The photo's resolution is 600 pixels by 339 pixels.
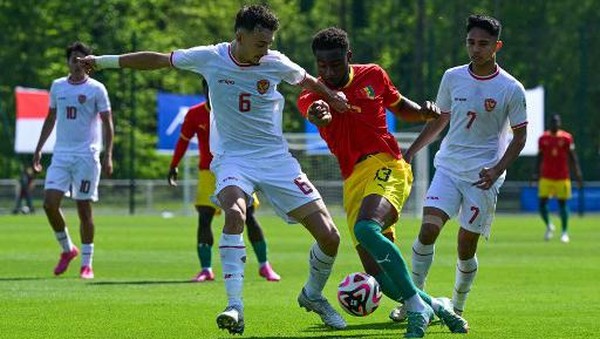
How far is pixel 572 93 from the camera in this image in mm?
40938

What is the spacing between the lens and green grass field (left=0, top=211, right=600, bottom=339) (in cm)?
1054

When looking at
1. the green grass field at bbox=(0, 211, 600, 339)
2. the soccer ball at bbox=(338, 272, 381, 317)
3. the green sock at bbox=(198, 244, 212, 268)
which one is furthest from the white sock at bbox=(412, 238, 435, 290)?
the green sock at bbox=(198, 244, 212, 268)

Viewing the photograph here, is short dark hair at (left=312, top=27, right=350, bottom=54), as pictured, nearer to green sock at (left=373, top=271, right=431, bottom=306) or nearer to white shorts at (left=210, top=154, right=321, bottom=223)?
white shorts at (left=210, top=154, right=321, bottom=223)

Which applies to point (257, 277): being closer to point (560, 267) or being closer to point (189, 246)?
point (560, 267)

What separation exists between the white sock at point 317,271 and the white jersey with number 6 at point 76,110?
240 inches

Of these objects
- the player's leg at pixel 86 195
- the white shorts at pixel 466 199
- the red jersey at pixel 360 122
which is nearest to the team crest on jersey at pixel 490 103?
the white shorts at pixel 466 199

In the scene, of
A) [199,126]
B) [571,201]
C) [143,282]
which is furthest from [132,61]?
[571,201]

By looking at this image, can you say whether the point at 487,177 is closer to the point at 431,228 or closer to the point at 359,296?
the point at 431,228

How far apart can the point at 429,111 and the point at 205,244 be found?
613 centimetres

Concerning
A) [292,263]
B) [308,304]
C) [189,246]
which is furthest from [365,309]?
[189,246]

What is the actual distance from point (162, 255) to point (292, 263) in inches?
98.1

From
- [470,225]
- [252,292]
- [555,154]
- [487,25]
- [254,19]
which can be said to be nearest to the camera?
[254,19]

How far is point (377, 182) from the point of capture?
10.1 meters

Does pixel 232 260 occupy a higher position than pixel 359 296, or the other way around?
pixel 232 260
